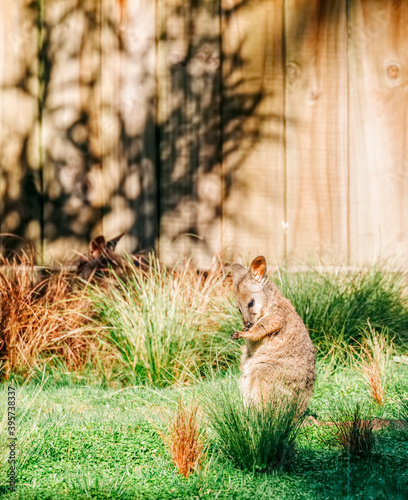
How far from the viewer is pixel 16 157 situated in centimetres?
645

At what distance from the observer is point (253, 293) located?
13.2ft

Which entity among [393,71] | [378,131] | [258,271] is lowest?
[258,271]

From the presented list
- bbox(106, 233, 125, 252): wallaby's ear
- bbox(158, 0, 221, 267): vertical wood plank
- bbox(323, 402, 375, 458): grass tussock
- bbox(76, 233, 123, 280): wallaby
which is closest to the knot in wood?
bbox(158, 0, 221, 267): vertical wood plank

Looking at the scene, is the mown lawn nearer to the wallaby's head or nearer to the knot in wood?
the wallaby's head

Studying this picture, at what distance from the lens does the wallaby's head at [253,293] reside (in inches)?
156

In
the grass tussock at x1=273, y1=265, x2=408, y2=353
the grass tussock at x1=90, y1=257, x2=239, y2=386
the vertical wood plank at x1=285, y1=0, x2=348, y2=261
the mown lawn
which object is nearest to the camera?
the mown lawn

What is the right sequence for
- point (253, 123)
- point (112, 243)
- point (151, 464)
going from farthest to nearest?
point (253, 123) → point (112, 243) → point (151, 464)

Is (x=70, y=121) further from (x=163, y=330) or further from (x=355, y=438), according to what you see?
(x=355, y=438)

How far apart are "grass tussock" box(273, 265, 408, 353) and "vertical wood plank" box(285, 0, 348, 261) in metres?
0.57

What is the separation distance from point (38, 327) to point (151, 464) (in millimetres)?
2391

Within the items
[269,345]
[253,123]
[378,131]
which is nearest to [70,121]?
[253,123]

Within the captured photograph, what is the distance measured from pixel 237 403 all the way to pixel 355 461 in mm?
598

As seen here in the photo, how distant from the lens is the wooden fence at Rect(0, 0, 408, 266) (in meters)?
6.45

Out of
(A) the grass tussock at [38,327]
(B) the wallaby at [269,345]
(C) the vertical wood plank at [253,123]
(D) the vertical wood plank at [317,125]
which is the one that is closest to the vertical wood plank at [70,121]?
(A) the grass tussock at [38,327]
